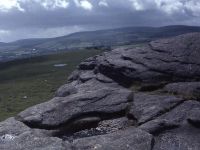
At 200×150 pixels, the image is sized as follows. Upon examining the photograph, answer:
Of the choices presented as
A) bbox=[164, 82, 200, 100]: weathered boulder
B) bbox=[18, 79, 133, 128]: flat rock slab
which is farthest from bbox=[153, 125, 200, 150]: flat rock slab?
bbox=[18, 79, 133, 128]: flat rock slab

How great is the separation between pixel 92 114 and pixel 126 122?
195 cm

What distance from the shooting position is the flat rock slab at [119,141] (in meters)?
18.1

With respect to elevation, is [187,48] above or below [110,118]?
above

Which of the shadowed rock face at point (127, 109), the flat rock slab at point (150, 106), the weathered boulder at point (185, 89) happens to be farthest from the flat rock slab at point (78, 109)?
the weathered boulder at point (185, 89)

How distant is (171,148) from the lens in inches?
714

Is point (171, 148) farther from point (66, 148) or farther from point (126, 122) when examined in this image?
point (66, 148)

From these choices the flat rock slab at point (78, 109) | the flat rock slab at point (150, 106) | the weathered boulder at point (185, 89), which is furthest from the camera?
the weathered boulder at point (185, 89)

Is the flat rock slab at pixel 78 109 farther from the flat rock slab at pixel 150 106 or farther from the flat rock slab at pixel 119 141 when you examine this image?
the flat rock slab at pixel 119 141

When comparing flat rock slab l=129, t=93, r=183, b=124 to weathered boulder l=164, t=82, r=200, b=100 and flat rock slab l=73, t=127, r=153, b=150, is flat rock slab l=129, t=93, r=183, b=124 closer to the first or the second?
weathered boulder l=164, t=82, r=200, b=100

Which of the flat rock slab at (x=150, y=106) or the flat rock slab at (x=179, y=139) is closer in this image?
the flat rock slab at (x=179, y=139)

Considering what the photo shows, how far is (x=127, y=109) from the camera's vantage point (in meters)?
21.8

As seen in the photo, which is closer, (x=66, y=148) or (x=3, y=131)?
(x=66, y=148)

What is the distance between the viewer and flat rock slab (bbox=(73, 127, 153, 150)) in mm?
18078

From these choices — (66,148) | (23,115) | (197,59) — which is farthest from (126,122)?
(197,59)
